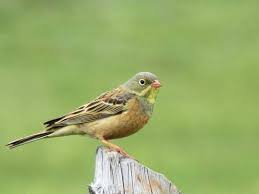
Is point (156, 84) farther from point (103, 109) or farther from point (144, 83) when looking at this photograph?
point (103, 109)

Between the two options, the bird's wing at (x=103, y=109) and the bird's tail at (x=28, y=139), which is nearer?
→ the bird's tail at (x=28, y=139)

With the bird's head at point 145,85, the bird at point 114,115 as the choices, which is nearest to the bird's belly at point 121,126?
the bird at point 114,115

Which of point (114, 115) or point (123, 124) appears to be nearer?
point (123, 124)

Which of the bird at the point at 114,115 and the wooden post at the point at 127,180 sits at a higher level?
the bird at the point at 114,115

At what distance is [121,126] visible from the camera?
36.7 ft

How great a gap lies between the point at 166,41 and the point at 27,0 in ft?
14.7

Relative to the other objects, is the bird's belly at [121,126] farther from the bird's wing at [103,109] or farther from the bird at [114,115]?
the bird's wing at [103,109]

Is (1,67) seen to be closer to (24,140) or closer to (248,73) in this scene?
(248,73)

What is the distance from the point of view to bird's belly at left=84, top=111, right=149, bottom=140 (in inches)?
439

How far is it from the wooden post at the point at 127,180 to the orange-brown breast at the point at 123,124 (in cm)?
276

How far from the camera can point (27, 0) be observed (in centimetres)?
3478

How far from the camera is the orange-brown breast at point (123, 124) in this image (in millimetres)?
11156

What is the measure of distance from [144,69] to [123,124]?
17412 mm

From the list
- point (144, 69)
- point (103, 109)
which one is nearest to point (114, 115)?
point (103, 109)
